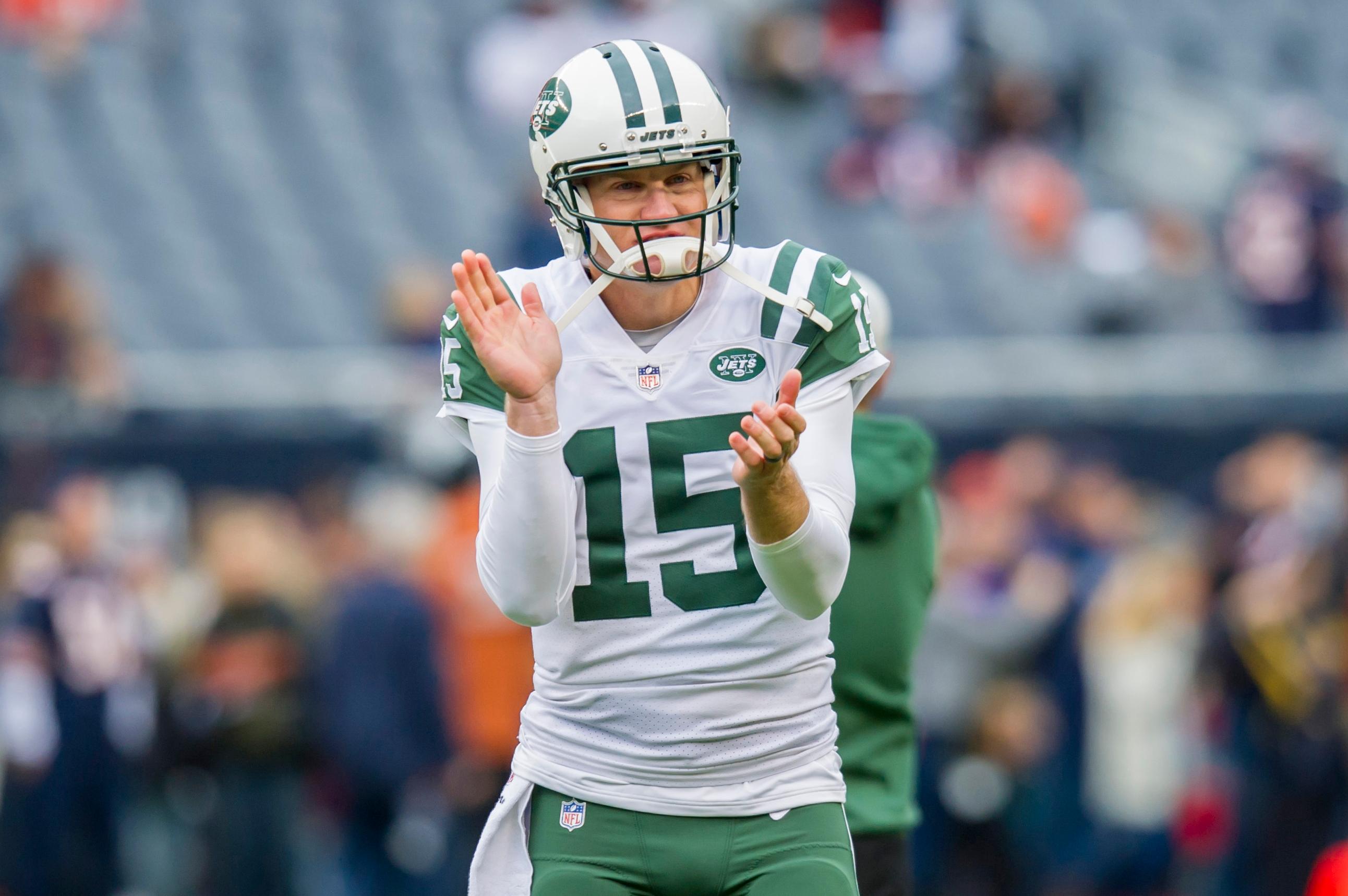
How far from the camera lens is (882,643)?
161 inches

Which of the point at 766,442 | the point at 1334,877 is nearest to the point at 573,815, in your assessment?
the point at 766,442

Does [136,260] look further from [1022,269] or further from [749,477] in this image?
[749,477]

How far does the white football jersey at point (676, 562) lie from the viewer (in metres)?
3.11

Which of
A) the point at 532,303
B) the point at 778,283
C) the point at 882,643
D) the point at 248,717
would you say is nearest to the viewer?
the point at 532,303

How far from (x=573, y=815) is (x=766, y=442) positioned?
0.73 metres

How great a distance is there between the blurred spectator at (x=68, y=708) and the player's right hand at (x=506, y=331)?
5.21m

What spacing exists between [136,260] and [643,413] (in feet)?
29.8

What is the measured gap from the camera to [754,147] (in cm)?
1228

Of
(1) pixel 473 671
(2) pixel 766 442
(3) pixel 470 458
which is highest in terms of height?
(2) pixel 766 442

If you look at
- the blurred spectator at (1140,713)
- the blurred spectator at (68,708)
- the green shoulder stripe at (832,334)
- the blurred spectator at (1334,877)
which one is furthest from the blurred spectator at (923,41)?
the green shoulder stripe at (832,334)

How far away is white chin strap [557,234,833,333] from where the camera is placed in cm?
310

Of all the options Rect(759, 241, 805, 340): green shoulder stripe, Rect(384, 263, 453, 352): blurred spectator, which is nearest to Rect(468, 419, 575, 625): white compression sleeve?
Rect(759, 241, 805, 340): green shoulder stripe

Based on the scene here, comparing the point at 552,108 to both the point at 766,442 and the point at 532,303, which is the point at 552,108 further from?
the point at 766,442

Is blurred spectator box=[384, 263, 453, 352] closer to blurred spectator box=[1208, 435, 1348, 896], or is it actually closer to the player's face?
blurred spectator box=[1208, 435, 1348, 896]
